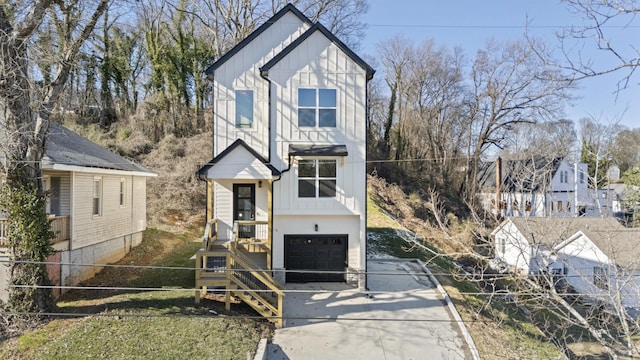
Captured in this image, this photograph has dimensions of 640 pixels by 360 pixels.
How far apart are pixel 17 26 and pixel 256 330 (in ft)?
31.0

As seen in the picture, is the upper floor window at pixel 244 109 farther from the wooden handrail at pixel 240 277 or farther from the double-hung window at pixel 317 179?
the wooden handrail at pixel 240 277

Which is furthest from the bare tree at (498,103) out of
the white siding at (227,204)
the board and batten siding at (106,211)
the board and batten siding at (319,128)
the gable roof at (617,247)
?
the board and batten siding at (106,211)

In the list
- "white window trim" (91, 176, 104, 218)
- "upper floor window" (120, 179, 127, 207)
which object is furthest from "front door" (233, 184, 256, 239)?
"upper floor window" (120, 179, 127, 207)

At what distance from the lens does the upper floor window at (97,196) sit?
12727 mm

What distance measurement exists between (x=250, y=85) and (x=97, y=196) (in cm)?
681

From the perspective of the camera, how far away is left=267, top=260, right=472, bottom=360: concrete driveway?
8898mm

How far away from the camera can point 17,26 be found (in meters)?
8.54

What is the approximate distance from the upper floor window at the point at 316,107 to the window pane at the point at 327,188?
2.04 m

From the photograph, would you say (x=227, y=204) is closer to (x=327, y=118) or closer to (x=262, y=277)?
(x=262, y=277)

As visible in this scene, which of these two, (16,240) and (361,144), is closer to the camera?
(16,240)

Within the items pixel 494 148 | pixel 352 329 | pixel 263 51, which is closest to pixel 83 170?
pixel 263 51

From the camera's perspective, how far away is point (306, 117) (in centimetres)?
1284

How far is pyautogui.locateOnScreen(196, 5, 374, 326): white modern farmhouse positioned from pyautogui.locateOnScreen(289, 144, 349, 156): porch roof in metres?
0.04

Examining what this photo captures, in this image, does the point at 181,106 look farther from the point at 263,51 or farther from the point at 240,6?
the point at 263,51
